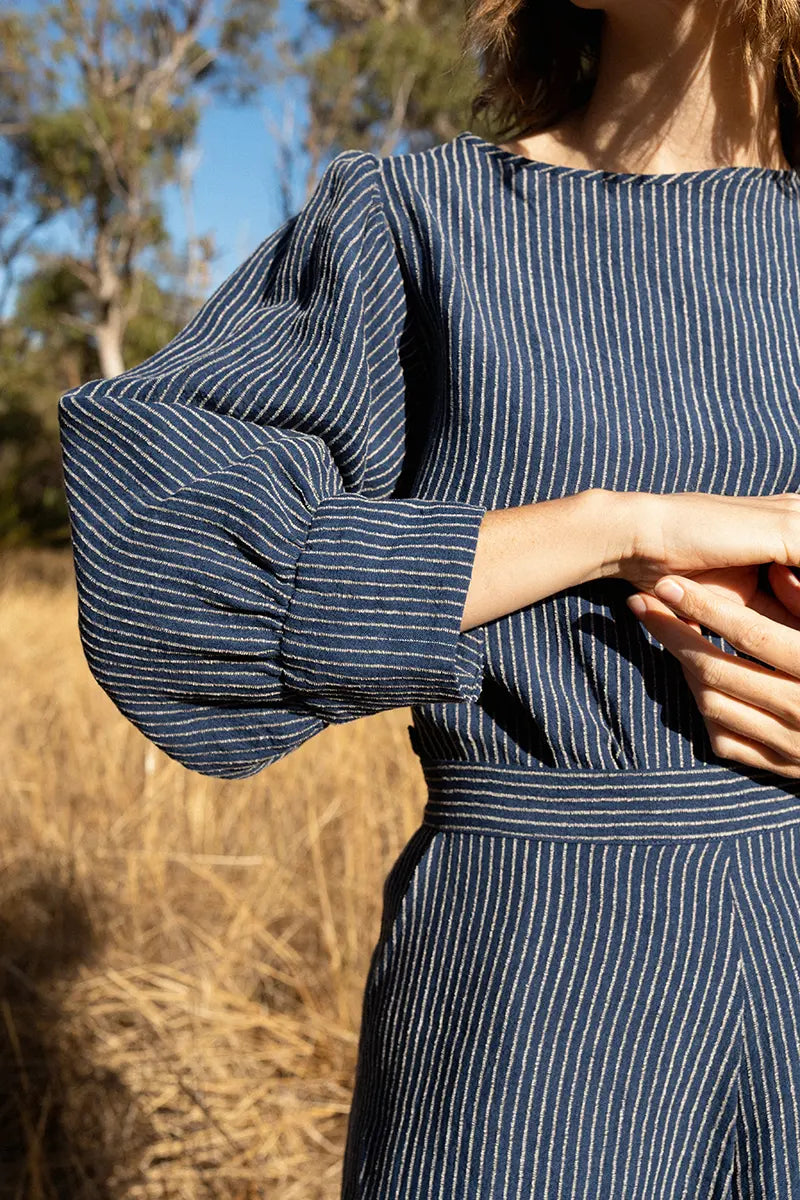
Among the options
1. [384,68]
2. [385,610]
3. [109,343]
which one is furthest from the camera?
[384,68]

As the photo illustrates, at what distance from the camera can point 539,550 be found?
0.69 meters

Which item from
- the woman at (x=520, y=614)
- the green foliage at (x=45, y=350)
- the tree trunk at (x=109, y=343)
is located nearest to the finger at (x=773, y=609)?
the woman at (x=520, y=614)

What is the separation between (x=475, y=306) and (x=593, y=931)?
434 mm

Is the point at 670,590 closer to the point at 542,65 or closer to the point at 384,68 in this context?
the point at 542,65

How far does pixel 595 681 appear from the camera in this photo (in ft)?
2.42

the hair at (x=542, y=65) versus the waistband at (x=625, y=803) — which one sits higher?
the hair at (x=542, y=65)

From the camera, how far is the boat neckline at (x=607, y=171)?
0.86 meters

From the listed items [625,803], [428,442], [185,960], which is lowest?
[185,960]

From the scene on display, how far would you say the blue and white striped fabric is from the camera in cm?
67

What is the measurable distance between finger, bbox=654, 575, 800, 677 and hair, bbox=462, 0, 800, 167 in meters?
0.48

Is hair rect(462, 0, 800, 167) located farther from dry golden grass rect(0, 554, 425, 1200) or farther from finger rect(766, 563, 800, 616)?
dry golden grass rect(0, 554, 425, 1200)

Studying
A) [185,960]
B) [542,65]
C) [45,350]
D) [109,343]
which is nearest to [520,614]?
[542,65]

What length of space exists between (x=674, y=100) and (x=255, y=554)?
1.75 ft

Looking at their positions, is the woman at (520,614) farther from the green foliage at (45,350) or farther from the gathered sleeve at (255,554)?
the green foliage at (45,350)
